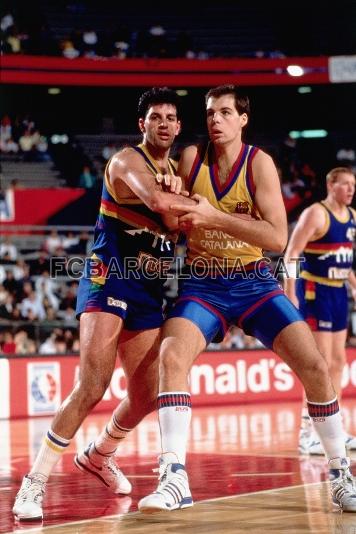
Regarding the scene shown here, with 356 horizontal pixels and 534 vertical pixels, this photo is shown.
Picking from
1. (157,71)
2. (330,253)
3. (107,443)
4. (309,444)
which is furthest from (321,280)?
(157,71)

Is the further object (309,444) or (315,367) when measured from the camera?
(309,444)

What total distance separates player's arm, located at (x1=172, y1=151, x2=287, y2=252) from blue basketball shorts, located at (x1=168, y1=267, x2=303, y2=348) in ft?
0.94

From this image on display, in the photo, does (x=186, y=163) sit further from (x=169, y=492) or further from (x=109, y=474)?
(x=109, y=474)

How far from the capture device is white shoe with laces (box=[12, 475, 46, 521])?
5.83 metres

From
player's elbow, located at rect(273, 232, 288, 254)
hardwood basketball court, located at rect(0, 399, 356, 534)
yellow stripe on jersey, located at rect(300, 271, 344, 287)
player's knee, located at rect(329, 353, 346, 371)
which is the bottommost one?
hardwood basketball court, located at rect(0, 399, 356, 534)

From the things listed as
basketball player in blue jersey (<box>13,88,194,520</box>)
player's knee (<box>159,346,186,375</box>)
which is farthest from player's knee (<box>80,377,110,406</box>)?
player's knee (<box>159,346,186,375</box>)

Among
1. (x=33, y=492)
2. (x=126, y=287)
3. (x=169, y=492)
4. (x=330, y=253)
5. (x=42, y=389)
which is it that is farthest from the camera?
(x=42, y=389)

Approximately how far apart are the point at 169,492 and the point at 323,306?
451 centimetres

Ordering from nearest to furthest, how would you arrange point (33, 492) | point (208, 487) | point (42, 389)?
point (33, 492) → point (208, 487) → point (42, 389)

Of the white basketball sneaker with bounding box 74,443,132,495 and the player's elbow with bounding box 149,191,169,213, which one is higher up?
the player's elbow with bounding box 149,191,169,213

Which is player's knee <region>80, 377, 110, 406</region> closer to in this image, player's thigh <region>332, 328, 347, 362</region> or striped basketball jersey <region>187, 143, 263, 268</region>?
striped basketball jersey <region>187, 143, 263, 268</region>

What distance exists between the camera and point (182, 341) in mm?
5730

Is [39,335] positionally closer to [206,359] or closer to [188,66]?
[206,359]

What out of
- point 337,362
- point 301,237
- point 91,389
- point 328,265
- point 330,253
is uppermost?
point 301,237
